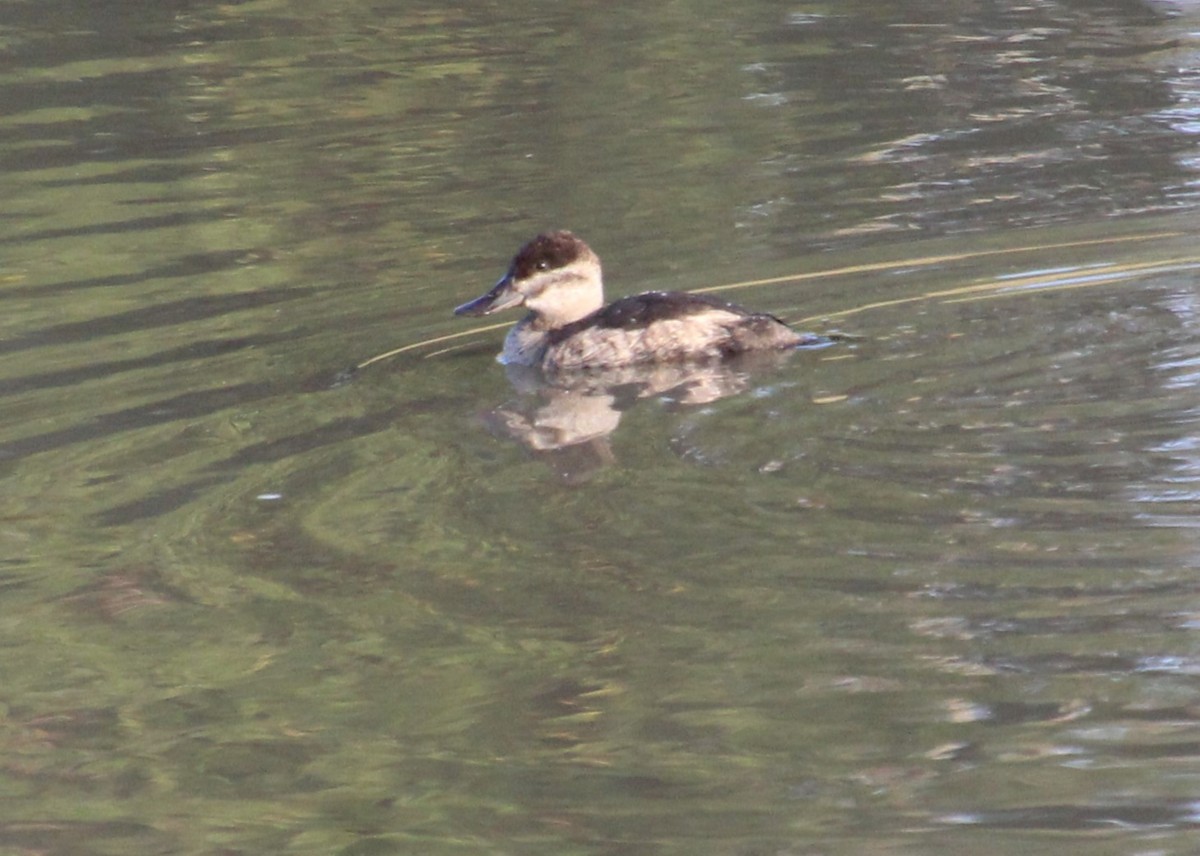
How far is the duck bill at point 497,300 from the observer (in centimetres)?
1035

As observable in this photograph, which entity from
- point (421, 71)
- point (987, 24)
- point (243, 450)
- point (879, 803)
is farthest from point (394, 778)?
point (987, 24)

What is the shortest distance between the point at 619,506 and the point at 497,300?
10.9ft

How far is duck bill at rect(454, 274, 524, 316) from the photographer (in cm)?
1035

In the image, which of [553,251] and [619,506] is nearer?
[619,506]

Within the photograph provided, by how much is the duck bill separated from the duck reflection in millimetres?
550

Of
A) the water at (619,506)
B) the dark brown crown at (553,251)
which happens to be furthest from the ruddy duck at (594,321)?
the water at (619,506)

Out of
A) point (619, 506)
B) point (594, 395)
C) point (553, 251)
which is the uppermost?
point (553, 251)

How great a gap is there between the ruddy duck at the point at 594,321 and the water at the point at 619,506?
248 millimetres

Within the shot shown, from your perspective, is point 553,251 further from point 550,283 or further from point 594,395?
point 594,395

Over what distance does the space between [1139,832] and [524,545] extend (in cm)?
255

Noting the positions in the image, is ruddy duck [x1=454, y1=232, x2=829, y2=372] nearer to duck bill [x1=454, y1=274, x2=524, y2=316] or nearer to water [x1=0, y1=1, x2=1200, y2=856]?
duck bill [x1=454, y1=274, x2=524, y2=316]

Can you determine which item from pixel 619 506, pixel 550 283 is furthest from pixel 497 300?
pixel 619 506

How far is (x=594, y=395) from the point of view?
931 centimetres

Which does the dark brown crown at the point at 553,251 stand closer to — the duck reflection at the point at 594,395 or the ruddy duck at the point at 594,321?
the ruddy duck at the point at 594,321
